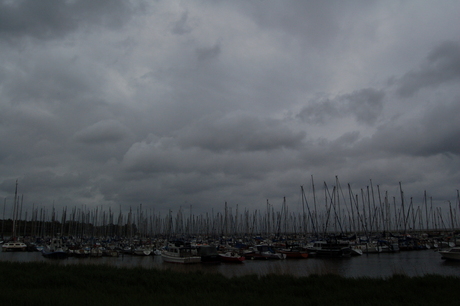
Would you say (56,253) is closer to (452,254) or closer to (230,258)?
(230,258)

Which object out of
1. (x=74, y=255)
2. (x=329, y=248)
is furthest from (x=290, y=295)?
(x=74, y=255)

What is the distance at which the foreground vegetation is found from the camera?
1895cm

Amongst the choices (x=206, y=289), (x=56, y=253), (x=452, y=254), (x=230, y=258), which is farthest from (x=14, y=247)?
(x=452, y=254)

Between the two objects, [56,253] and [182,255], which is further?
[56,253]

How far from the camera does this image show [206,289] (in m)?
23.7

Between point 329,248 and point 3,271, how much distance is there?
195ft

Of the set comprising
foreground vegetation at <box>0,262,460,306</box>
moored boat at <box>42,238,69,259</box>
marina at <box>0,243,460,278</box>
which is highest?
foreground vegetation at <box>0,262,460,306</box>

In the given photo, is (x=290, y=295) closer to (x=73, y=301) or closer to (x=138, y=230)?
(x=73, y=301)

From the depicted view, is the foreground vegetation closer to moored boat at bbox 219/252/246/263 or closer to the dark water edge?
the dark water edge

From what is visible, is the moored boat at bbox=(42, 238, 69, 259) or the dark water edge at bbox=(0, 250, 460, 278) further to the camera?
the moored boat at bbox=(42, 238, 69, 259)

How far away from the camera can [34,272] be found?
29656 millimetres

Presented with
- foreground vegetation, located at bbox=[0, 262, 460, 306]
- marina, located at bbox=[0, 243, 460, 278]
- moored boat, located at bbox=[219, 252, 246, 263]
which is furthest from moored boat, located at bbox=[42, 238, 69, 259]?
foreground vegetation, located at bbox=[0, 262, 460, 306]

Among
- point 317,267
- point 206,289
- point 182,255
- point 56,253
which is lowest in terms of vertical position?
point 317,267

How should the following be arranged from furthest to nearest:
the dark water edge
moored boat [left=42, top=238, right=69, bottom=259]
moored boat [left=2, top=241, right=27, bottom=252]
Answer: moored boat [left=2, top=241, right=27, bottom=252] → moored boat [left=42, top=238, right=69, bottom=259] → the dark water edge
